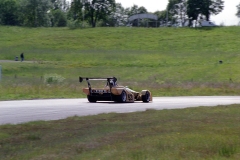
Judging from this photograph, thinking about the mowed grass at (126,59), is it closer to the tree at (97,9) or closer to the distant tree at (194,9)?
the distant tree at (194,9)

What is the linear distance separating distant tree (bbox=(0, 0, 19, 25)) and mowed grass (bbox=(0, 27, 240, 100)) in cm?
3606

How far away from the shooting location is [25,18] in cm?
13338

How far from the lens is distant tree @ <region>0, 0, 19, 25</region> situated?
474 ft

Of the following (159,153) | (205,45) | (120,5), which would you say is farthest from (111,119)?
(120,5)

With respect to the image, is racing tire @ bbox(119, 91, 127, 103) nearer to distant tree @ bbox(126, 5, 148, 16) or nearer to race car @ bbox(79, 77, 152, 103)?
race car @ bbox(79, 77, 152, 103)

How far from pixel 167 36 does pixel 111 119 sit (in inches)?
3219

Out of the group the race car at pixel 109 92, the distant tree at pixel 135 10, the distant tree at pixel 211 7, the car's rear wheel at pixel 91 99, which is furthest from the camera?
the distant tree at pixel 135 10

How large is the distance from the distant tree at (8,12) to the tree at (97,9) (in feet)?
76.1

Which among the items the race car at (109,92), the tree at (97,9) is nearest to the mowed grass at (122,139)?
the race car at (109,92)

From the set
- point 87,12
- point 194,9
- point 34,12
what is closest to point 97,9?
point 87,12

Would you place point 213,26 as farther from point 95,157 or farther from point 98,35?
point 95,157

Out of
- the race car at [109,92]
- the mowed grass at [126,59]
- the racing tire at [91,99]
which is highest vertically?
the race car at [109,92]

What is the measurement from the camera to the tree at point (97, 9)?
129500 mm

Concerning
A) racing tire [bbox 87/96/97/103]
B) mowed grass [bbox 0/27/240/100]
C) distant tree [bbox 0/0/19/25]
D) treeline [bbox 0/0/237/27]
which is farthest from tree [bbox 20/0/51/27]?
racing tire [bbox 87/96/97/103]
